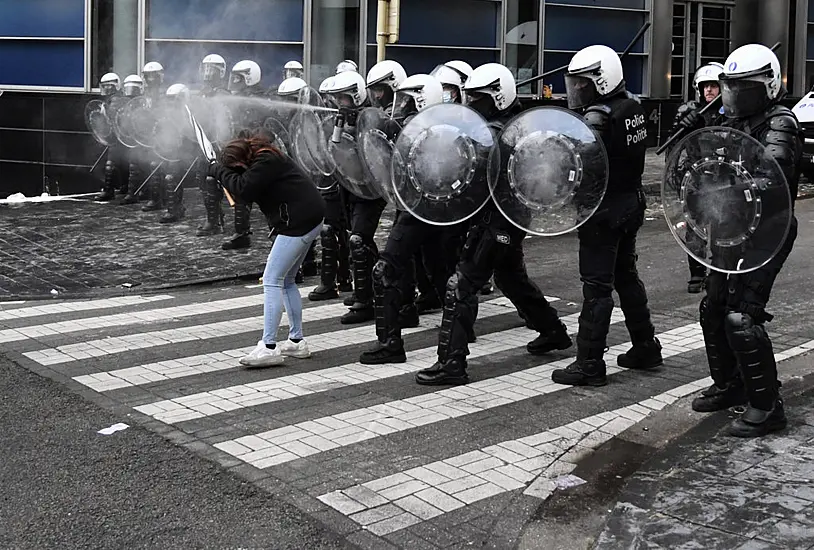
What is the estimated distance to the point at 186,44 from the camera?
1820 centimetres

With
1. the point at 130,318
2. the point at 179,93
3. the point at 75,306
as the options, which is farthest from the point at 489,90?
the point at 179,93

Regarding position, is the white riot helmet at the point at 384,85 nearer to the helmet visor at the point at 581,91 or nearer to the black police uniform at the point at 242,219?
the helmet visor at the point at 581,91

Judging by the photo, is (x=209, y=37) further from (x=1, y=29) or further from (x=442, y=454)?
(x=442, y=454)

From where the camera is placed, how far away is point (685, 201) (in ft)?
20.1

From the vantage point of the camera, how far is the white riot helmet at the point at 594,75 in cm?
684

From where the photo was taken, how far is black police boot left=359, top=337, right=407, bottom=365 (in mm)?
7855

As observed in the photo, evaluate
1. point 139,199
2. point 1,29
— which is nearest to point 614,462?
point 139,199

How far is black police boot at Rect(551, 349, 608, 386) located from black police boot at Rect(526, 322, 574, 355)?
88cm

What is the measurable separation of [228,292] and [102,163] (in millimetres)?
8000

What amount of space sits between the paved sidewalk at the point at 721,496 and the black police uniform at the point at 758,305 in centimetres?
14

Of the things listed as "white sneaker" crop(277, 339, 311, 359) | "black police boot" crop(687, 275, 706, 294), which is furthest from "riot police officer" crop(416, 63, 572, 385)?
"black police boot" crop(687, 275, 706, 294)

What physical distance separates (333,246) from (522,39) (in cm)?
1200

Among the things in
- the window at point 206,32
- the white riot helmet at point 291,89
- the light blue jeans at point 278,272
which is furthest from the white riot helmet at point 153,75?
the light blue jeans at point 278,272

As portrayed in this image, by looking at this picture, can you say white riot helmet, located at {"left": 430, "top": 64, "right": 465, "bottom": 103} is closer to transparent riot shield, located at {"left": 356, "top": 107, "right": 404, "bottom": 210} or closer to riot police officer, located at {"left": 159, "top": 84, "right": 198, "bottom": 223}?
transparent riot shield, located at {"left": 356, "top": 107, "right": 404, "bottom": 210}
